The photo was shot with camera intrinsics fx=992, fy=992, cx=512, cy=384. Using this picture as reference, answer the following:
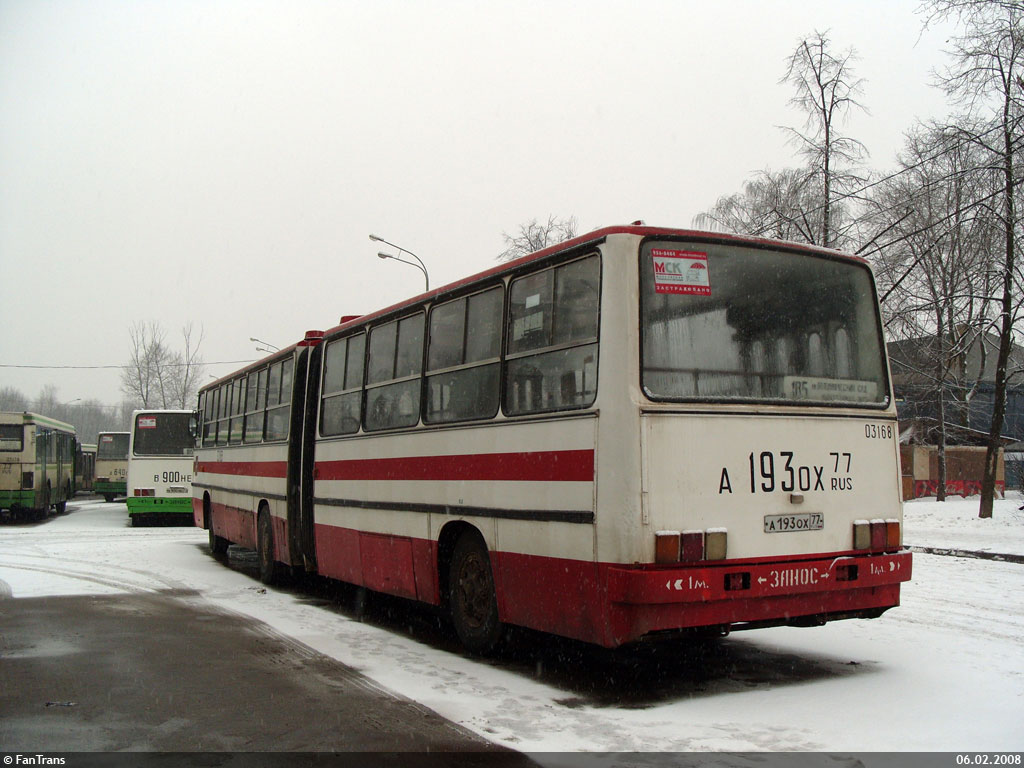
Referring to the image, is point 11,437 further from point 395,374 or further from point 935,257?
point 935,257

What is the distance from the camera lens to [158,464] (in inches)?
1010

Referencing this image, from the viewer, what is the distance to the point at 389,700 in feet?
21.3

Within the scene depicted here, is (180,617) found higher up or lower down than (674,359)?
lower down

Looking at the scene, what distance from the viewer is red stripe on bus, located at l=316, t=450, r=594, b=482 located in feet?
22.2

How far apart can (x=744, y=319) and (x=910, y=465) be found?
114ft

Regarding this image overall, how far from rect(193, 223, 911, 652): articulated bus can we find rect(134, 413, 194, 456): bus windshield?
726 inches

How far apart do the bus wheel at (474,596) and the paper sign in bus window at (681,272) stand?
8.70 feet

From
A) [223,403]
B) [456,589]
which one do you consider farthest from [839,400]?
[223,403]

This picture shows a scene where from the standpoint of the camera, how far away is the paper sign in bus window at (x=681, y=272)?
6.77 meters

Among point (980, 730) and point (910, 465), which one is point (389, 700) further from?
point (910, 465)

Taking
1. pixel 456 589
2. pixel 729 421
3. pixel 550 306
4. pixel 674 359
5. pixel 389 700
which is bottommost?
pixel 389 700

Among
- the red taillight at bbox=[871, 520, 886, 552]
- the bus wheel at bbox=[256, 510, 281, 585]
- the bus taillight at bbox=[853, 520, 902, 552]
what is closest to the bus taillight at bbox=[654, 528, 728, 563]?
the bus taillight at bbox=[853, 520, 902, 552]

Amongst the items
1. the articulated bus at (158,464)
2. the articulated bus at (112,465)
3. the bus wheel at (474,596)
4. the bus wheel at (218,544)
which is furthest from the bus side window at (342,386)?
the articulated bus at (112,465)

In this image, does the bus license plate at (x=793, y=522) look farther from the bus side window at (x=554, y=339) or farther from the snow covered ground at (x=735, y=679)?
the bus side window at (x=554, y=339)
